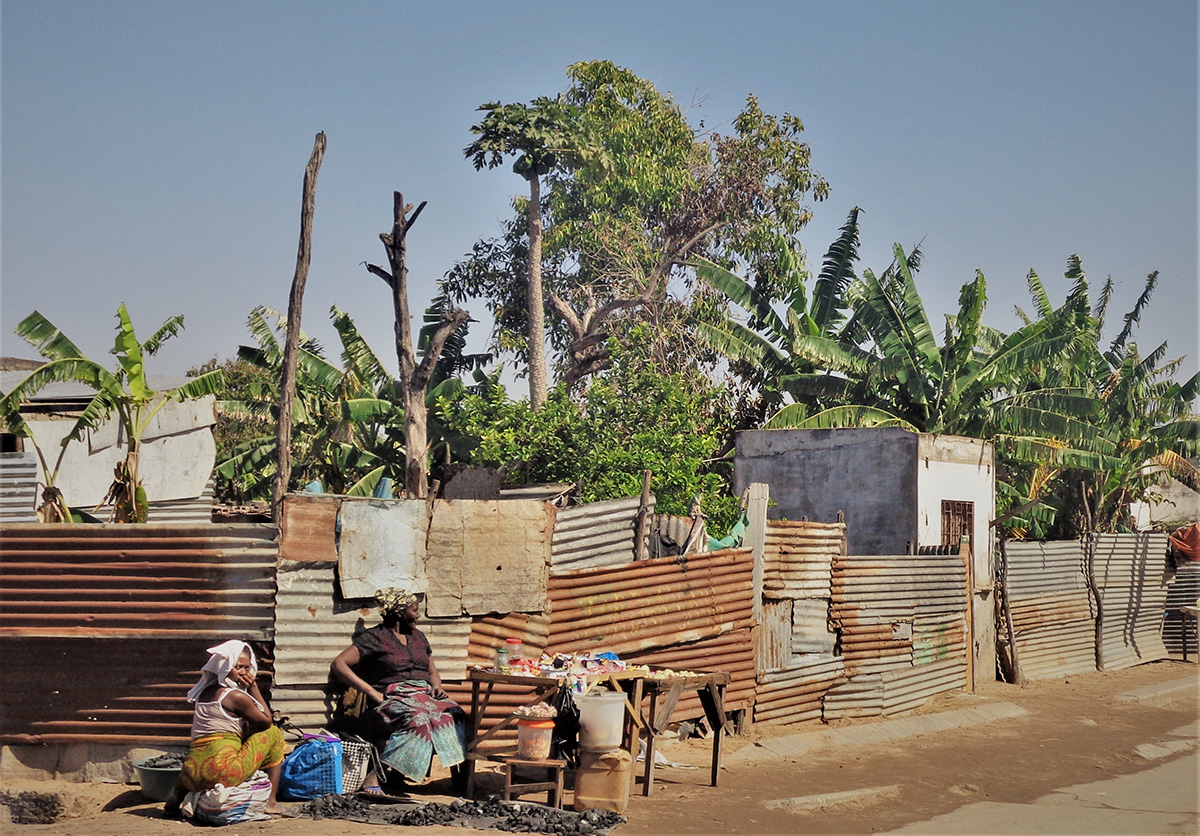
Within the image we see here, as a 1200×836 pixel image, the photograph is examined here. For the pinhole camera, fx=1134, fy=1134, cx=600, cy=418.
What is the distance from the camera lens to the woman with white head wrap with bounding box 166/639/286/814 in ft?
22.7

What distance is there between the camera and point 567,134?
2450 centimetres

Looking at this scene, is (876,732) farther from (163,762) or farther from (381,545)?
(163,762)

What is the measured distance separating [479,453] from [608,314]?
342 inches

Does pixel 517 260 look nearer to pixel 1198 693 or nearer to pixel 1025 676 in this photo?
pixel 1025 676

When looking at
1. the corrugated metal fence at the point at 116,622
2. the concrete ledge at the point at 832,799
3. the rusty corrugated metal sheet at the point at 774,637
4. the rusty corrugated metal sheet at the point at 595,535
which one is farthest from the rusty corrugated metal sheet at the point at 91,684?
the rusty corrugated metal sheet at the point at 774,637

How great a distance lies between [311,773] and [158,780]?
3.24 ft

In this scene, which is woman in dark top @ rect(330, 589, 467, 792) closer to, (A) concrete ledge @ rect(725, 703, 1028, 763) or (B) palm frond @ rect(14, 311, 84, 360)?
(A) concrete ledge @ rect(725, 703, 1028, 763)

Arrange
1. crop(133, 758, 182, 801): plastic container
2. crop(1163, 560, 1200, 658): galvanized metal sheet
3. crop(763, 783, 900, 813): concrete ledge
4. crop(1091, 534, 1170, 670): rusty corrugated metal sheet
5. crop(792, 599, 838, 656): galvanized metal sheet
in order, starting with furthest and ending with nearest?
1. crop(1163, 560, 1200, 658): galvanized metal sheet
2. crop(1091, 534, 1170, 670): rusty corrugated metal sheet
3. crop(792, 599, 838, 656): galvanized metal sheet
4. crop(763, 783, 900, 813): concrete ledge
5. crop(133, 758, 182, 801): plastic container

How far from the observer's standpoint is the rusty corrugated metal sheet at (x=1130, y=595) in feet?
63.7

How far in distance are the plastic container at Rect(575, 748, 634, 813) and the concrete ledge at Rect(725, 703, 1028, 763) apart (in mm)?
2456

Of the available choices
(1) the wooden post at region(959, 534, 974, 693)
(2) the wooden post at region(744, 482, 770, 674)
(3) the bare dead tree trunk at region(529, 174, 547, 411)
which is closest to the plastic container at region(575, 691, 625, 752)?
(2) the wooden post at region(744, 482, 770, 674)

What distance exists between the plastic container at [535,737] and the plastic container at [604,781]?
0.29 metres

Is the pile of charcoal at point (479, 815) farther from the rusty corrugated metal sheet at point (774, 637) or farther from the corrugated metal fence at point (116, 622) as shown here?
the rusty corrugated metal sheet at point (774, 637)

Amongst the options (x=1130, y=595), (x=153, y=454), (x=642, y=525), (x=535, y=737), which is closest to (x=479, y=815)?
(x=535, y=737)
